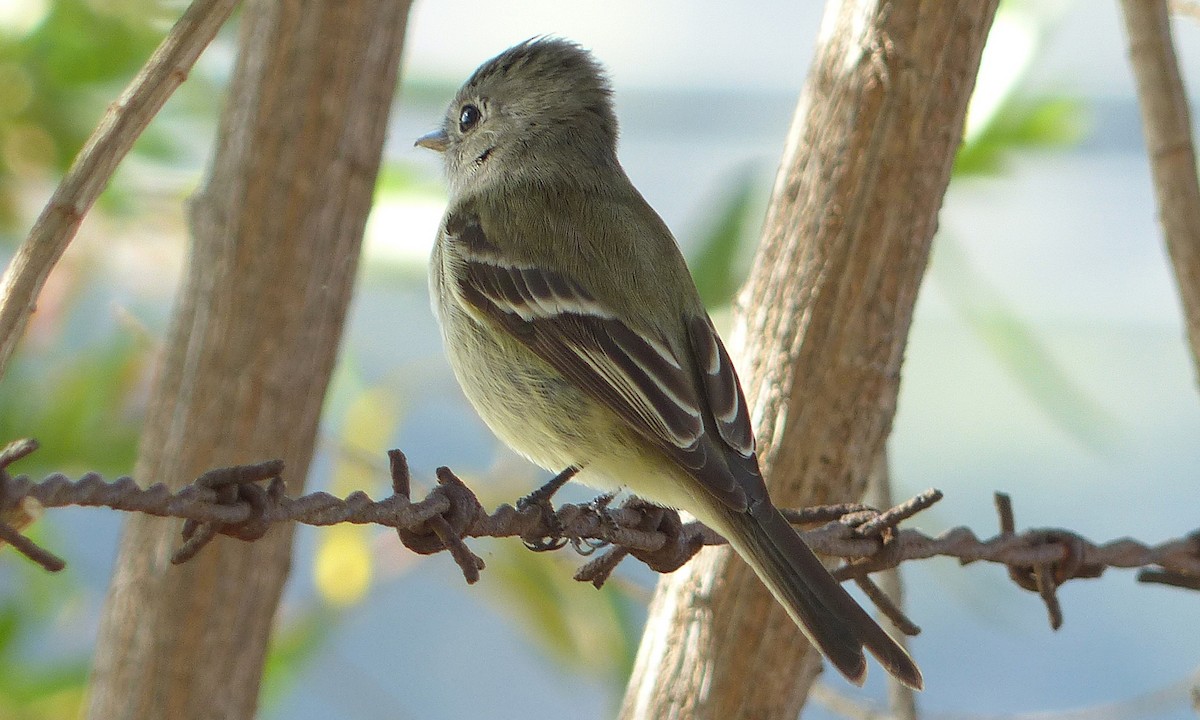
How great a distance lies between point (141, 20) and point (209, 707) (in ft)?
8.04

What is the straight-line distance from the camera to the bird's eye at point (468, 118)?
3.59 metres

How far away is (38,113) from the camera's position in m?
4.02

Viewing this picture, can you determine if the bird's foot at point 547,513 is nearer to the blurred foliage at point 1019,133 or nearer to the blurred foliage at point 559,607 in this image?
the blurred foliage at point 559,607

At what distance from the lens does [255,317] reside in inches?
96.9

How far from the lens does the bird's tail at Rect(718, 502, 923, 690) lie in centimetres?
199

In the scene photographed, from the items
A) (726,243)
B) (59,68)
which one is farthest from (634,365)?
(59,68)

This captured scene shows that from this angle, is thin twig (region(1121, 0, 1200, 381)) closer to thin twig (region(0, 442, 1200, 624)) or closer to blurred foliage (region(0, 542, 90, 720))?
thin twig (region(0, 442, 1200, 624))

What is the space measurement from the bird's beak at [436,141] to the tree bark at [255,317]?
1.05m

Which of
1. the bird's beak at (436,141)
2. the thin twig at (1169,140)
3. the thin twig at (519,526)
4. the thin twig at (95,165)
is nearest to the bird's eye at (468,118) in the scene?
the bird's beak at (436,141)

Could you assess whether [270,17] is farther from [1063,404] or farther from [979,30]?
[1063,404]

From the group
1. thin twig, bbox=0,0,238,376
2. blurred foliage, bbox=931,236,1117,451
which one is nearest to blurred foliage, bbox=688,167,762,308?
blurred foliage, bbox=931,236,1117,451

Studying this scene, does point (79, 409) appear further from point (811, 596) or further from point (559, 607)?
point (811, 596)

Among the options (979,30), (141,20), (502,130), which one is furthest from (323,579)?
(979,30)

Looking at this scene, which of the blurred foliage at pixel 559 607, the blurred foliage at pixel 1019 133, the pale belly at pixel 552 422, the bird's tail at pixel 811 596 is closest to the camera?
the bird's tail at pixel 811 596
